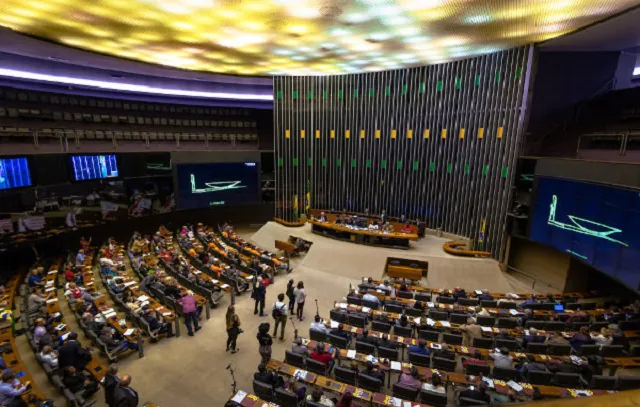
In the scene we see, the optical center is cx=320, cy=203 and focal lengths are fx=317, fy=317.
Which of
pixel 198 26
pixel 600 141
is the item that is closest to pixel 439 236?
pixel 600 141

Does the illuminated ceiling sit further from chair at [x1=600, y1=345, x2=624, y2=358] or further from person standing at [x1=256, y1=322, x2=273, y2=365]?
chair at [x1=600, y1=345, x2=624, y2=358]

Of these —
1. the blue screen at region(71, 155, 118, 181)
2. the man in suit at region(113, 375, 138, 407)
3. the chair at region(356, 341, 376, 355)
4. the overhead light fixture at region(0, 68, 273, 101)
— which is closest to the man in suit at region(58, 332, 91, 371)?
the man in suit at region(113, 375, 138, 407)

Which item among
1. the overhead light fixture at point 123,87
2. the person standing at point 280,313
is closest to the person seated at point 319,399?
the person standing at point 280,313

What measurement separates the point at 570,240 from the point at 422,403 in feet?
28.7

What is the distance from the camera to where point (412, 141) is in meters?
17.2

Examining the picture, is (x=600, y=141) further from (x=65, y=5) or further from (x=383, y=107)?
(x=65, y=5)

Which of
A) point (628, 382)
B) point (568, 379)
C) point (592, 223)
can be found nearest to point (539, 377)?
point (568, 379)

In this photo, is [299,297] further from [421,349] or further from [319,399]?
[319,399]

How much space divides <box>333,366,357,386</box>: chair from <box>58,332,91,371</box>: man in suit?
16.2 feet

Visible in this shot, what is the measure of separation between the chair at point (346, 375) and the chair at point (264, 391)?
131 centimetres

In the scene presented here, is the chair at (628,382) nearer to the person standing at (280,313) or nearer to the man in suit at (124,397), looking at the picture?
the person standing at (280,313)

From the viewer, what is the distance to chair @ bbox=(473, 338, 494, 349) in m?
7.36

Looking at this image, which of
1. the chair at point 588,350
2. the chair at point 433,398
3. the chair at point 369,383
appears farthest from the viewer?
the chair at point 588,350

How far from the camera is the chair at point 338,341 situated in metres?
7.42
